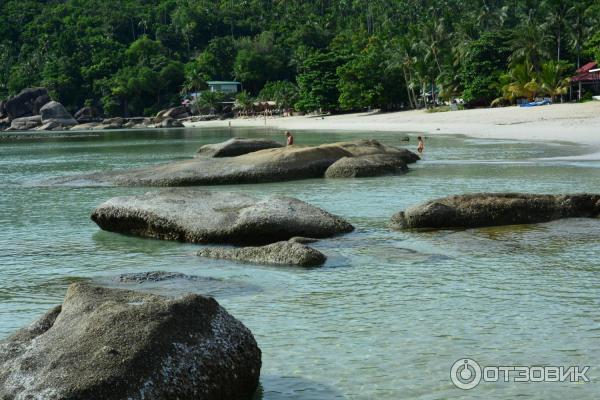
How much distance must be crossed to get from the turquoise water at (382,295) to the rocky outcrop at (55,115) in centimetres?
11385

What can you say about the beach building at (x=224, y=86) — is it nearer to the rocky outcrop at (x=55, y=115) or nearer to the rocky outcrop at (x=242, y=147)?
the rocky outcrop at (x=55, y=115)

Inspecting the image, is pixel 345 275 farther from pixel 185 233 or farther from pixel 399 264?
pixel 185 233

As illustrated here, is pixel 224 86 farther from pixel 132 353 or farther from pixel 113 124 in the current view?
pixel 132 353

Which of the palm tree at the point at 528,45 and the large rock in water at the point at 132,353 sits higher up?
the palm tree at the point at 528,45

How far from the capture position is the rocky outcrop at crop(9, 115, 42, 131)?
12729 centimetres

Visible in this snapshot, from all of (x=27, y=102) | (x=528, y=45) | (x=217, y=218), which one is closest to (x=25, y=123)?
(x=27, y=102)

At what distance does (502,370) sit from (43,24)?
594ft

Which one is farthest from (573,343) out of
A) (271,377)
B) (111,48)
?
(111,48)

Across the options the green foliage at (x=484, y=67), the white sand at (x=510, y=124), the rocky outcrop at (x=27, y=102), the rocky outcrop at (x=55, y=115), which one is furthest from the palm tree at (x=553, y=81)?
the rocky outcrop at (x=27, y=102)

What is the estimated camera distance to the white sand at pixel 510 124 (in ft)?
141

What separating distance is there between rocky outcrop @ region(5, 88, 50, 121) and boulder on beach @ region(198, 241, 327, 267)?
129250 millimetres

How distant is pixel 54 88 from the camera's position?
493ft

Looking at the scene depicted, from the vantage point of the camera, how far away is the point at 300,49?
133500mm

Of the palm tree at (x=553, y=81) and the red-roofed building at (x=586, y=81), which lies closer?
the palm tree at (x=553, y=81)
